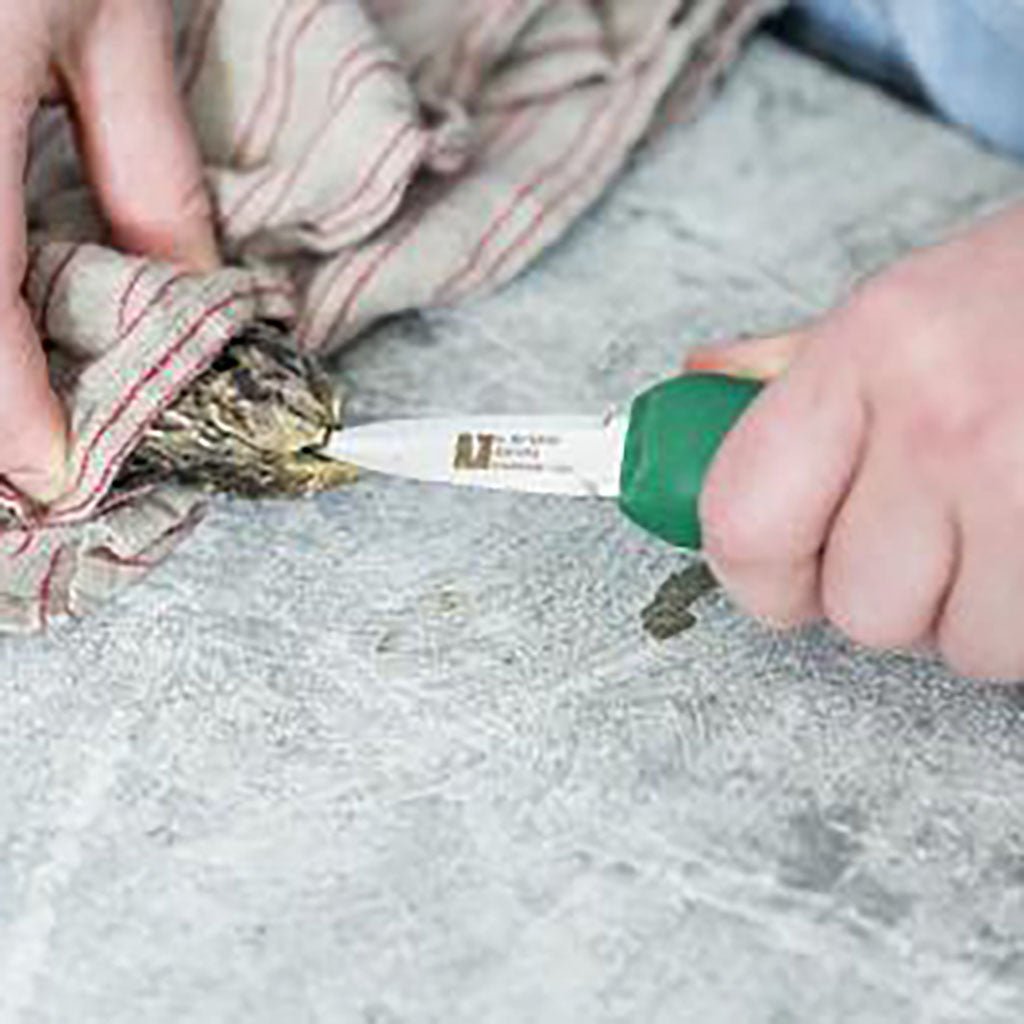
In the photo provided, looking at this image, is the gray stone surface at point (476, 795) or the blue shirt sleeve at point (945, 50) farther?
the blue shirt sleeve at point (945, 50)

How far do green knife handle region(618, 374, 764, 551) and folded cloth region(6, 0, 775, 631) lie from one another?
0.45ft

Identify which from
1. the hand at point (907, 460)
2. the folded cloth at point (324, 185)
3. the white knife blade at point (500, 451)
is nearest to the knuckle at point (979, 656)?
the hand at point (907, 460)

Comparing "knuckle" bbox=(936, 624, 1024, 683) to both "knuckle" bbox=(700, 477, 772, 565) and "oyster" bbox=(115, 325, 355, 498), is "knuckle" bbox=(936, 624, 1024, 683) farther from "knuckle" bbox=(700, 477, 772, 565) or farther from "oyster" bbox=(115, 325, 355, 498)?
"oyster" bbox=(115, 325, 355, 498)

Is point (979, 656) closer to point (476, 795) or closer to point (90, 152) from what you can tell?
point (476, 795)

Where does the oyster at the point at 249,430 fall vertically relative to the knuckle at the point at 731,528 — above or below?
below

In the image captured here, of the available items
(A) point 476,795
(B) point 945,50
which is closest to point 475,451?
(A) point 476,795

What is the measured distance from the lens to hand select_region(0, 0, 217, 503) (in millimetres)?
642

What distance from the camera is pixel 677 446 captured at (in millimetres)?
598

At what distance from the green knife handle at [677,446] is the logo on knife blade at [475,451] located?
0.21ft

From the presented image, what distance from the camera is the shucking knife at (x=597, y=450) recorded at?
60 cm

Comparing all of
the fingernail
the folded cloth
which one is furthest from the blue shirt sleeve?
the fingernail

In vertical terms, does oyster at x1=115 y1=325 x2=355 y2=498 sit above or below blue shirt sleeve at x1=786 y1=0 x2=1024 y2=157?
below

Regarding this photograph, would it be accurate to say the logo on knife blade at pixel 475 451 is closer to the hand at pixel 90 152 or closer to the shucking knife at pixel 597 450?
the shucking knife at pixel 597 450

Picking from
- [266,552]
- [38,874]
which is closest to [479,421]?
[266,552]
